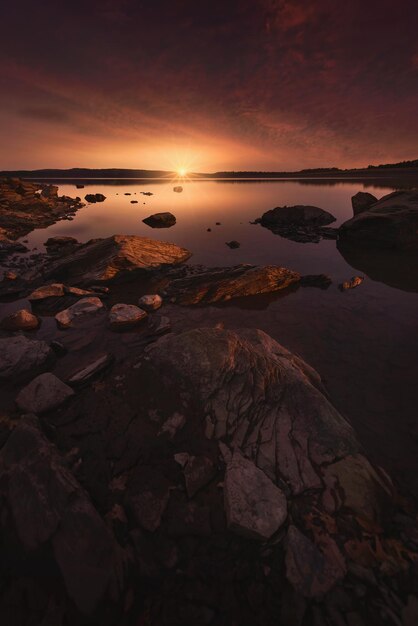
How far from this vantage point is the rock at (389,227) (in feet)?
58.1

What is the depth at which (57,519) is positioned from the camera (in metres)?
2.98

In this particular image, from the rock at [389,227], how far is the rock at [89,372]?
62.4 feet

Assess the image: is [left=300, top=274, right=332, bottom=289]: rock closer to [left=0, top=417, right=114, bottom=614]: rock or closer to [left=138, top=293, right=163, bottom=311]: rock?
[left=138, top=293, right=163, bottom=311]: rock

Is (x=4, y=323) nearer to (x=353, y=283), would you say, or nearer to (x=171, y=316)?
(x=171, y=316)

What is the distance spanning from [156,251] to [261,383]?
11.8 meters

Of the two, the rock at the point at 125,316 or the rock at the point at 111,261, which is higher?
the rock at the point at 111,261

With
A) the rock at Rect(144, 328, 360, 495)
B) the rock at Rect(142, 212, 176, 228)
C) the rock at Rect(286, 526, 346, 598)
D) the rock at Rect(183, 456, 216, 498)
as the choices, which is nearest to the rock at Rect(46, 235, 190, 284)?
the rock at Rect(144, 328, 360, 495)

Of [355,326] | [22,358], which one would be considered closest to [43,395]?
[22,358]

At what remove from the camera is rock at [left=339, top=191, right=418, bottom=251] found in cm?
1770

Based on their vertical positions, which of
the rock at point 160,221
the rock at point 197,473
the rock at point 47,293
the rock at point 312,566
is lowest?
the rock at point 47,293

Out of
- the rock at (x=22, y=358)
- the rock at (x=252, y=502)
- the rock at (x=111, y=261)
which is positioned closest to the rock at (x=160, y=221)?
the rock at (x=111, y=261)

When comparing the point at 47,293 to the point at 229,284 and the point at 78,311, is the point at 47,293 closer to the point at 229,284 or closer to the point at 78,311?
the point at 78,311

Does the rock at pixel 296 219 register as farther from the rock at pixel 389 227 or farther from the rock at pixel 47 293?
the rock at pixel 47 293

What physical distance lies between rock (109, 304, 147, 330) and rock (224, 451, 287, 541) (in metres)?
5.64
